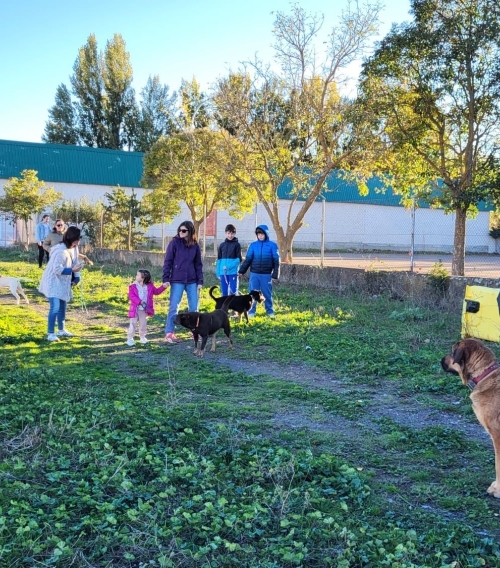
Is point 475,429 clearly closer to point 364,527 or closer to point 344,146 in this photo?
point 364,527

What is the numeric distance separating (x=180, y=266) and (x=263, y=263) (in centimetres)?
242

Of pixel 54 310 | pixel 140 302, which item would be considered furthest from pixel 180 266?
pixel 54 310

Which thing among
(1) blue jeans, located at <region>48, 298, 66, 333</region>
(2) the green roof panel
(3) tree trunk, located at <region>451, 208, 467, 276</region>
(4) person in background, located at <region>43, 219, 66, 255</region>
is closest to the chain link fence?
(2) the green roof panel

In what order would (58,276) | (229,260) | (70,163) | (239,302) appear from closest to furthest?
(58,276)
(239,302)
(229,260)
(70,163)

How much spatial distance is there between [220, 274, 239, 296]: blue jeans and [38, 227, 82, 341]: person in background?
10.9 feet

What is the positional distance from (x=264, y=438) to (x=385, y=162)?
13.3 meters

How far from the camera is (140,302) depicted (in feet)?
30.1

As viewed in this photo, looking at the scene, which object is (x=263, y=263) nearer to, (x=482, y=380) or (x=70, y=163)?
(x=482, y=380)

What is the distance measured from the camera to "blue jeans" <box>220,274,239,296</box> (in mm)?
11680

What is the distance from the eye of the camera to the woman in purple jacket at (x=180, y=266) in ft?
30.6

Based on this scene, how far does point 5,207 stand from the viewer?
27.7 meters

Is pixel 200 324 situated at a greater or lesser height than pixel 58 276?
lesser

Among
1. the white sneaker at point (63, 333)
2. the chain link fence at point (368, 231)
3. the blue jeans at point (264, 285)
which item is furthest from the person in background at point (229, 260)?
the chain link fence at point (368, 231)

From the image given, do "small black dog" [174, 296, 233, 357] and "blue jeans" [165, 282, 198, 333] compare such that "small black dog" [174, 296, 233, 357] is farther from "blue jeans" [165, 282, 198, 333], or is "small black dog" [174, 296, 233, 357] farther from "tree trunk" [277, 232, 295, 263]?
"tree trunk" [277, 232, 295, 263]
